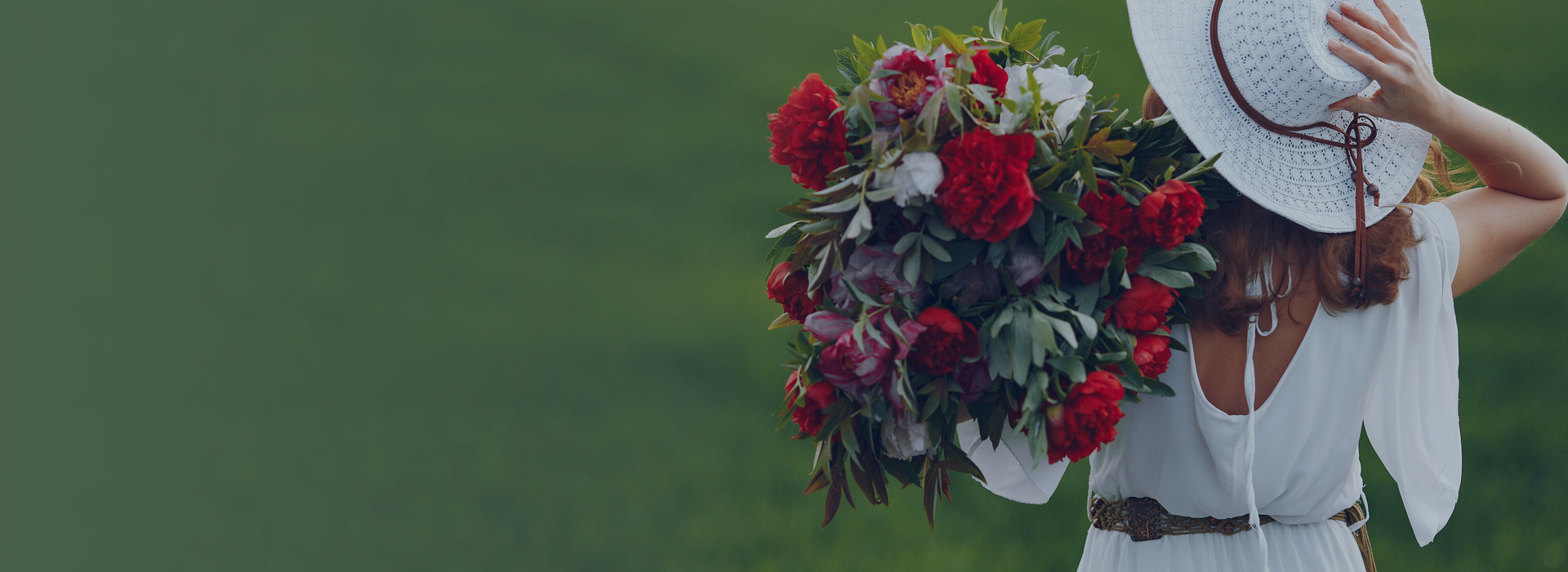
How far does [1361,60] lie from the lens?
1281mm

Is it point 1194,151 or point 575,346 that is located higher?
point 1194,151

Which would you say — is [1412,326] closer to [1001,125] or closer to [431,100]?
[1001,125]

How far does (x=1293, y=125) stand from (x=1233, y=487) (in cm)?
49

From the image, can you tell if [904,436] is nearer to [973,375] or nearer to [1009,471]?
[973,375]

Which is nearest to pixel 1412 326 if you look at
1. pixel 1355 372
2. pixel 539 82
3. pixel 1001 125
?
pixel 1355 372

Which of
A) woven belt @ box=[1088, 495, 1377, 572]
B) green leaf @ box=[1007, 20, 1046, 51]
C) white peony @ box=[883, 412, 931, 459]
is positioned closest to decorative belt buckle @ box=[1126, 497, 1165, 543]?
woven belt @ box=[1088, 495, 1377, 572]

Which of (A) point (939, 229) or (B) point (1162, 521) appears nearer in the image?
(A) point (939, 229)

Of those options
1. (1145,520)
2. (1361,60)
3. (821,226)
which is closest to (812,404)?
(821,226)

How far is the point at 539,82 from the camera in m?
3.94

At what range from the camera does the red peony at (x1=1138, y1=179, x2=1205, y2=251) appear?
126 cm

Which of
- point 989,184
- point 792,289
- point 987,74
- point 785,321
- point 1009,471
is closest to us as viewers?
point 989,184

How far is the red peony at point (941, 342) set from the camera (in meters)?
1.30

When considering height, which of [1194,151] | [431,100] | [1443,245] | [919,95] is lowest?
[431,100]

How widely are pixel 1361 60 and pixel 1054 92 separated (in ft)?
1.17
